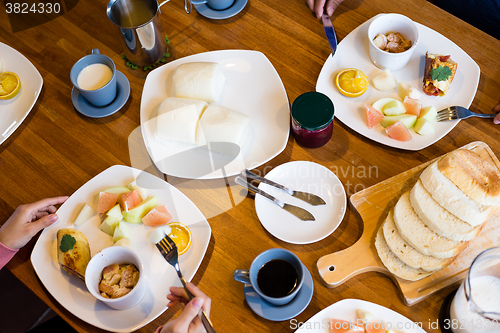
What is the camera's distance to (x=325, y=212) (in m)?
1.59

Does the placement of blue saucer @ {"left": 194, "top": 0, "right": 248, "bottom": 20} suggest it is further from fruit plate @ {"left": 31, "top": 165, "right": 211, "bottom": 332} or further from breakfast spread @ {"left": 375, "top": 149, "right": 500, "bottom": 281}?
breakfast spread @ {"left": 375, "top": 149, "right": 500, "bottom": 281}

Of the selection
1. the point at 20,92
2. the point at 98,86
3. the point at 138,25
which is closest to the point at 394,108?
the point at 138,25

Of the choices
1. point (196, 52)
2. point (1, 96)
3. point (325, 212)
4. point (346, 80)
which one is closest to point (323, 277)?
point (325, 212)

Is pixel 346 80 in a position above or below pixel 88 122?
above

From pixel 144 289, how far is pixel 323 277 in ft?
2.24

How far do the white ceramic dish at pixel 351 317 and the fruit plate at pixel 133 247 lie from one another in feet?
1.59

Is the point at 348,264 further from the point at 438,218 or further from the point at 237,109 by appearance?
the point at 237,109

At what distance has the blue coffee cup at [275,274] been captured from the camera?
1.37m

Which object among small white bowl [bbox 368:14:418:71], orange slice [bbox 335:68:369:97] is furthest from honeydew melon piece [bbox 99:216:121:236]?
small white bowl [bbox 368:14:418:71]

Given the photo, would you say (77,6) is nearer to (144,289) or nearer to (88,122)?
(88,122)

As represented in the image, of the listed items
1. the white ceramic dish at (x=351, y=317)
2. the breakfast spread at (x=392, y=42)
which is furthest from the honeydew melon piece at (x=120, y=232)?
the breakfast spread at (x=392, y=42)

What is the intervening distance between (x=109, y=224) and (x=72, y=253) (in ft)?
0.57

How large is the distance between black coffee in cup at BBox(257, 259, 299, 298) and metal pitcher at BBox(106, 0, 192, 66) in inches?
47.1

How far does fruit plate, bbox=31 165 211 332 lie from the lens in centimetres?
145
